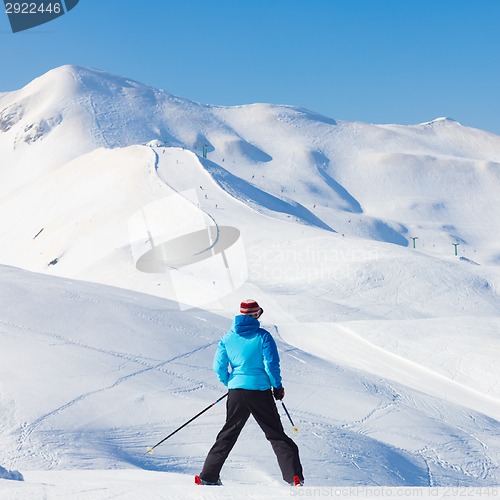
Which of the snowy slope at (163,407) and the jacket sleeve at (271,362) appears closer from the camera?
the jacket sleeve at (271,362)

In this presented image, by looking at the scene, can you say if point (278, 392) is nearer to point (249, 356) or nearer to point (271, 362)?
point (271, 362)

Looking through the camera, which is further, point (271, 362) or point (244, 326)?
point (244, 326)

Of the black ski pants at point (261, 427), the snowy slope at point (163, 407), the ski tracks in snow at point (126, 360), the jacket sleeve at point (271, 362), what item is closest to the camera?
the jacket sleeve at point (271, 362)

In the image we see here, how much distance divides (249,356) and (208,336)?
10488 millimetres

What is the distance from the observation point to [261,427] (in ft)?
22.4

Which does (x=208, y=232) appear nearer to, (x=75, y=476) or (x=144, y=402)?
(x=144, y=402)

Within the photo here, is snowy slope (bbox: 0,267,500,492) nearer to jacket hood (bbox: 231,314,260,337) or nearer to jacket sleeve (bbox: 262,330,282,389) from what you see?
jacket sleeve (bbox: 262,330,282,389)

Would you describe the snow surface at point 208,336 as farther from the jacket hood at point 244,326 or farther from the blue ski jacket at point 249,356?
the jacket hood at point 244,326

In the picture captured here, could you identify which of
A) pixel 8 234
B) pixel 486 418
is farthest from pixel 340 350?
pixel 8 234

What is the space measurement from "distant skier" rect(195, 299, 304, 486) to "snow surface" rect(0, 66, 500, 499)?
10.8 inches

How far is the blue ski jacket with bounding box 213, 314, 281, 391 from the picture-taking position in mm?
6684

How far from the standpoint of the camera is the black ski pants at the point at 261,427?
6754 mm

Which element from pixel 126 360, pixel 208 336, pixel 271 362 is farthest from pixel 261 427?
pixel 208 336

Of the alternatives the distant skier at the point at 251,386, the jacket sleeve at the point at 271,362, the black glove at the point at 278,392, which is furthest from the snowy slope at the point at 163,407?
the jacket sleeve at the point at 271,362
